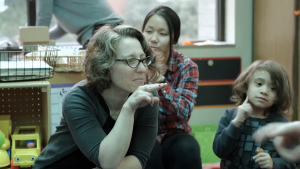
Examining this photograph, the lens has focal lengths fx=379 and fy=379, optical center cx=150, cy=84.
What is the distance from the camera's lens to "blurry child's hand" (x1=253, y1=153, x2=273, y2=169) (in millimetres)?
1624

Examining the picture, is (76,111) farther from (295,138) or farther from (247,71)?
(247,71)

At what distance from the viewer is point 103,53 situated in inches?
52.3

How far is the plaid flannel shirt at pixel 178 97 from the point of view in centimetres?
176

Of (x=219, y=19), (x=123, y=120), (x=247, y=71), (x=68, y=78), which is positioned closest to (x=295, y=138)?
(x=123, y=120)

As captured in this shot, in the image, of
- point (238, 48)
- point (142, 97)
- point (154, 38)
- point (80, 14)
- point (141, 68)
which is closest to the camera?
A: point (142, 97)

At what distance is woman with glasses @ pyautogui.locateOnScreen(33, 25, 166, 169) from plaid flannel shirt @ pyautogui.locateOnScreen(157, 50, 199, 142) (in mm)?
348

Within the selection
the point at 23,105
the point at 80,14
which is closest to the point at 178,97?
the point at 23,105

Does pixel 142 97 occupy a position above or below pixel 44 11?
below

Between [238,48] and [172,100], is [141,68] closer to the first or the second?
[172,100]

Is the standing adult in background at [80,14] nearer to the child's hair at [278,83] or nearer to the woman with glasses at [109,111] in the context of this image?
the child's hair at [278,83]

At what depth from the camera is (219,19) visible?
3.68m

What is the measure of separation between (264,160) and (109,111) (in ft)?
2.38

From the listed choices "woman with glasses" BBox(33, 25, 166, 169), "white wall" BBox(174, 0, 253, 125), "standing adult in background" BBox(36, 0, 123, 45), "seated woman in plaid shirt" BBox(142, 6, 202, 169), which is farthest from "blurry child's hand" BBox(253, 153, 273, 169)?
"white wall" BBox(174, 0, 253, 125)

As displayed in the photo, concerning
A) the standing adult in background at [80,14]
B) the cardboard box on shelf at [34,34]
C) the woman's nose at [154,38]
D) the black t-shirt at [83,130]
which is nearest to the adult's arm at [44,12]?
the standing adult in background at [80,14]
